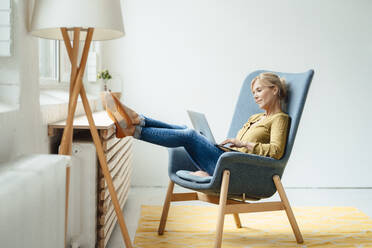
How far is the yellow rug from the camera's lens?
8.09 ft

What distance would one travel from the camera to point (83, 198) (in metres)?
2.19

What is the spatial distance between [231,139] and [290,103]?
0.45 meters

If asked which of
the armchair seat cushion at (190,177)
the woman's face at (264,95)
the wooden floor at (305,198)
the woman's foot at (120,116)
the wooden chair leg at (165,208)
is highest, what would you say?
the woman's face at (264,95)

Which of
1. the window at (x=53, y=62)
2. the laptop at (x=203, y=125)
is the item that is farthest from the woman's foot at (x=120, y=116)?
the window at (x=53, y=62)

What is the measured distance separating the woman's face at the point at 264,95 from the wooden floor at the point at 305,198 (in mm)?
1189

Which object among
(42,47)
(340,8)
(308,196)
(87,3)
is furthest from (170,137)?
(340,8)

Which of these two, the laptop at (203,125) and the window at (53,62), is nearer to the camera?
the laptop at (203,125)

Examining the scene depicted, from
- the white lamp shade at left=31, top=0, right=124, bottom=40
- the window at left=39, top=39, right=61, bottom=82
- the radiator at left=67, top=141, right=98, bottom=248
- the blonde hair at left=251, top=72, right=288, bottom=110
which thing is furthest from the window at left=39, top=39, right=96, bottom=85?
the blonde hair at left=251, top=72, right=288, bottom=110

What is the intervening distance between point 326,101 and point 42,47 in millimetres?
2718

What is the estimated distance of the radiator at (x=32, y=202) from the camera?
3.56 ft

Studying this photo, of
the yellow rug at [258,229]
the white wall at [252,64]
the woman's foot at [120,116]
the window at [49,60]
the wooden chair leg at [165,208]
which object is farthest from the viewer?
the white wall at [252,64]

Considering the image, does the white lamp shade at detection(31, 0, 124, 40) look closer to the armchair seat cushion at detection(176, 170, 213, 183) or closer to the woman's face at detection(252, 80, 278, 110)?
the armchair seat cushion at detection(176, 170, 213, 183)

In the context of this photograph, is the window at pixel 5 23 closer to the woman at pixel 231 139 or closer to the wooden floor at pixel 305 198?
the woman at pixel 231 139

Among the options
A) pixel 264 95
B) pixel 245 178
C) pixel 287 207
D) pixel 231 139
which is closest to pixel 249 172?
pixel 245 178
